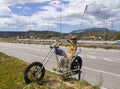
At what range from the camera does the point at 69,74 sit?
38.4 ft

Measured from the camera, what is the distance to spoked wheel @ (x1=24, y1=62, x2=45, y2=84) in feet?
35.2

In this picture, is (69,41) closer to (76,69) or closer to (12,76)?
(76,69)

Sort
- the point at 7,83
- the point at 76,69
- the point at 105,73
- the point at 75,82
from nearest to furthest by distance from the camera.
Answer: the point at 7,83
the point at 75,82
the point at 76,69
the point at 105,73

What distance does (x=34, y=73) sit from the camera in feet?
35.7

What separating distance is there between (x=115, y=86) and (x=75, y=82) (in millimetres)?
1745

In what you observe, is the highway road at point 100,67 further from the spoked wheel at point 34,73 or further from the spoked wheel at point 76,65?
the spoked wheel at point 34,73

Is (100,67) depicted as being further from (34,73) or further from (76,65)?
(34,73)

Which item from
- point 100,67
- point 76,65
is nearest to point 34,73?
point 76,65

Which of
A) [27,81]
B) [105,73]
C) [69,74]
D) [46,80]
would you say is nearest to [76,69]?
[69,74]

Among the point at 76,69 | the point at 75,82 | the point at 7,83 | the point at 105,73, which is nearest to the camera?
the point at 7,83

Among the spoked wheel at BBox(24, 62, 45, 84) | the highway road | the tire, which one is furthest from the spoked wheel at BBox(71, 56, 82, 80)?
the spoked wheel at BBox(24, 62, 45, 84)

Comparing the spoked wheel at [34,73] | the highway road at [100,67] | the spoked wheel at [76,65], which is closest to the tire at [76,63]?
the spoked wheel at [76,65]

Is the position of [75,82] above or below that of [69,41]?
below

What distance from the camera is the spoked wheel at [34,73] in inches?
423
